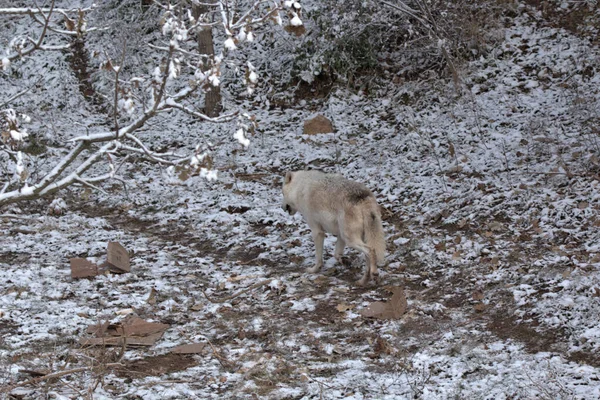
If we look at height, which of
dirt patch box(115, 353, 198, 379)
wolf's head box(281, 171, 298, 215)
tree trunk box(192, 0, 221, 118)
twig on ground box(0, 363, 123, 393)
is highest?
tree trunk box(192, 0, 221, 118)

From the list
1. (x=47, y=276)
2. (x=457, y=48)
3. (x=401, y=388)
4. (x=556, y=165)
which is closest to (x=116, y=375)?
(x=401, y=388)

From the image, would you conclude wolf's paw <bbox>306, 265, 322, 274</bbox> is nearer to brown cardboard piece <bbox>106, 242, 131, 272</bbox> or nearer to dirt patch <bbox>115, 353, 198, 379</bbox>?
brown cardboard piece <bbox>106, 242, 131, 272</bbox>

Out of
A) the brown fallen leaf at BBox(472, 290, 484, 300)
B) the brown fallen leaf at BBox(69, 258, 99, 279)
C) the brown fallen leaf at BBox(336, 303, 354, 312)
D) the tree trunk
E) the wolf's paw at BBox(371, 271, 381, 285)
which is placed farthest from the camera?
the tree trunk

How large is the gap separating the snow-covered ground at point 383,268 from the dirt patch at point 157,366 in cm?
2

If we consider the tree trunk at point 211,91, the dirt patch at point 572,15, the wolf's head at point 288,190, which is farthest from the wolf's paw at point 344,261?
the dirt patch at point 572,15

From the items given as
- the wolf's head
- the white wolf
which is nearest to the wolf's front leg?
the white wolf

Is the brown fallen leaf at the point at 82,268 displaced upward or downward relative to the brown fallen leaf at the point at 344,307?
upward

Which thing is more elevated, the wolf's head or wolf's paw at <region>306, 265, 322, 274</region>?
the wolf's head

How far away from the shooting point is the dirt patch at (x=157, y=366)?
20.4 ft

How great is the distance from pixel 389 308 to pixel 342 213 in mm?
1679

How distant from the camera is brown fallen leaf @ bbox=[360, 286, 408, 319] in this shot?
7375 mm

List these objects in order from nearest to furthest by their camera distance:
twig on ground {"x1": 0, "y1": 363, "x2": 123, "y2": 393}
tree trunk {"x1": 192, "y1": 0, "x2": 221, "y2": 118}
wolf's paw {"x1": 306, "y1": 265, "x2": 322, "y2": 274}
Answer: twig on ground {"x1": 0, "y1": 363, "x2": 123, "y2": 393}, wolf's paw {"x1": 306, "y1": 265, "x2": 322, "y2": 274}, tree trunk {"x1": 192, "y1": 0, "x2": 221, "y2": 118}

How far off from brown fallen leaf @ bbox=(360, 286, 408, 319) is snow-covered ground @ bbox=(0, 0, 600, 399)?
0.39 feet

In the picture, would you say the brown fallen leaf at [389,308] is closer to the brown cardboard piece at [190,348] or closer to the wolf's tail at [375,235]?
the wolf's tail at [375,235]
